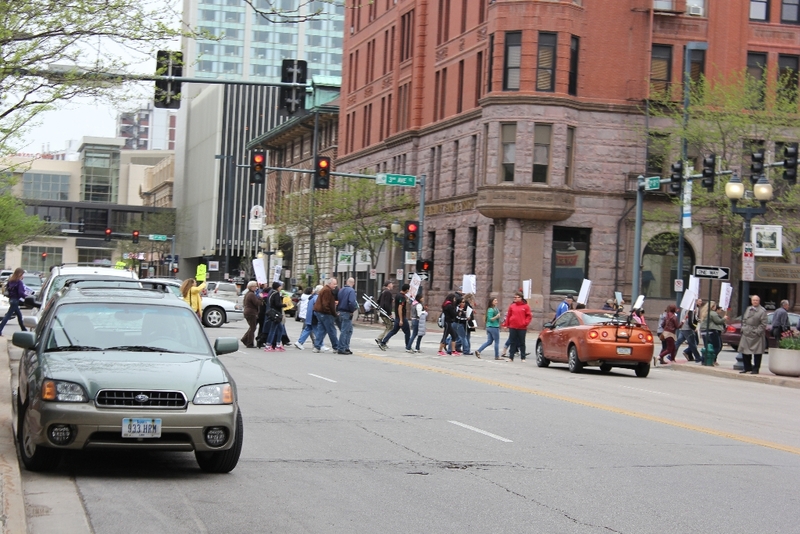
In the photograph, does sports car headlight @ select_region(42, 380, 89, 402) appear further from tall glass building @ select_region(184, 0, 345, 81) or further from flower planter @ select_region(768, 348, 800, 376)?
tall glass building @ select_region(184, 0, 345, 81)

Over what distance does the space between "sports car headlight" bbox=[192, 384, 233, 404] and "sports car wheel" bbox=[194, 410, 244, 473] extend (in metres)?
0.27

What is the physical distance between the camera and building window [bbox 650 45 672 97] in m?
53.6

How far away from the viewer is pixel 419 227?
1827 inches

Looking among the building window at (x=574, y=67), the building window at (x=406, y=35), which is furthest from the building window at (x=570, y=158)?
the building window at (x=406, y=35)

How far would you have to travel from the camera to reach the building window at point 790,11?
55.1 m

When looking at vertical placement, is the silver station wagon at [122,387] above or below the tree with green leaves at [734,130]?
below

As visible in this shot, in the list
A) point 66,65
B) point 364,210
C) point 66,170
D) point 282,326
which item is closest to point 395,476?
point 66,65

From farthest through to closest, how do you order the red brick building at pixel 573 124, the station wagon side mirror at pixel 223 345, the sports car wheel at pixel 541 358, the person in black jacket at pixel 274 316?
1. the red brick building at pixel 573 124
2. the person in black jacket at pixel 274 316
3. the sports car wheel at pixel 541 358
4. the station wagon side mirror at pixel 223 345

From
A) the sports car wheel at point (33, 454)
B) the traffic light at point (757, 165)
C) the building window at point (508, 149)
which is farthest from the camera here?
the building window at point (508, 149)

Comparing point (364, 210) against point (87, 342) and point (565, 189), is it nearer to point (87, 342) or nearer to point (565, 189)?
point (565, 189)

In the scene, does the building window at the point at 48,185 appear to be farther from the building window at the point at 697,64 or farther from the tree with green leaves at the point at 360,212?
the building window at the point at 697,64

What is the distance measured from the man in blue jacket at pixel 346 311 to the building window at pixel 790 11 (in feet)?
112

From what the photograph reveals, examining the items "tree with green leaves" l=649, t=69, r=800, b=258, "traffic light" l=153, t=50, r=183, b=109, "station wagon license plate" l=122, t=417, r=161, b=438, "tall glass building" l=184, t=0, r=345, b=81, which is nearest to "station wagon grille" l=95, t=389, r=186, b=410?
"station wagon license plate" l=122, t=417, r=161, b=438

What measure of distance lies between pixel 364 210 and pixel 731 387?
39.2m
